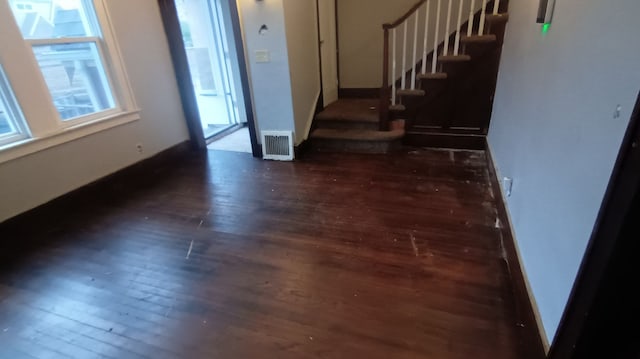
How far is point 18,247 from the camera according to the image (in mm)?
2449

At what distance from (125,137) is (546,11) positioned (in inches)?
146

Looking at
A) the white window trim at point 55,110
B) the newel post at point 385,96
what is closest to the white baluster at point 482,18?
the newel post at point 385,96

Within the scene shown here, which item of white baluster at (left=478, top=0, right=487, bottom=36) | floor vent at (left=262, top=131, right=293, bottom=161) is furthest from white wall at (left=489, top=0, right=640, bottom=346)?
floor vent at (left=262, top=131, right=293, bottom=161)

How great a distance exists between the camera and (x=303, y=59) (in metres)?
3.81

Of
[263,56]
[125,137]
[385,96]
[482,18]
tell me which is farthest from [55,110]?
[482,18]

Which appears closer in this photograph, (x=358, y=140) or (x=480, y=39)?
(x=480, y=39)

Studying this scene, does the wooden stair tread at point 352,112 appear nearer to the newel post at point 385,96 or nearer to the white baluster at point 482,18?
the newel post at point 385,96

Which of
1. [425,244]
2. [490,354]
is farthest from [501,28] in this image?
[490,354]

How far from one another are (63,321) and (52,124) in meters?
1.84

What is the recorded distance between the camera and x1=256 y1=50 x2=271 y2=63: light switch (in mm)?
3445

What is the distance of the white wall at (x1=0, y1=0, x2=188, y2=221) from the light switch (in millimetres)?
1158

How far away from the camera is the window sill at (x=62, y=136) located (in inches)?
99.1

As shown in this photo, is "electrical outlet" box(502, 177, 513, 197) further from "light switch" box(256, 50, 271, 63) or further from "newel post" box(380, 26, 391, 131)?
"light switch" box(256, 50, 271, 63)

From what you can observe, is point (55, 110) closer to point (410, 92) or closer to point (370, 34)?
point (410, 92)
